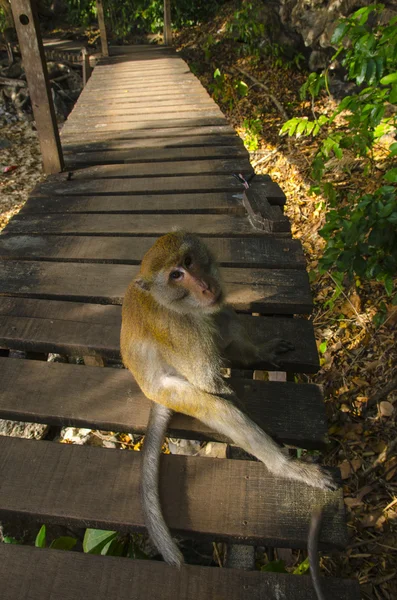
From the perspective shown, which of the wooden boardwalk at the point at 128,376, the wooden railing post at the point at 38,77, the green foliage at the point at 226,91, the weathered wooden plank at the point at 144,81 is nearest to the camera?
the wooden boardwalk at the point at 128,376

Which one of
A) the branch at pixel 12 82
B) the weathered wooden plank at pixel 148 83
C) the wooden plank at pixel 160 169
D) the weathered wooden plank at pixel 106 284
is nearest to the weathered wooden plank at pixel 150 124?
the wooden plank at pixel 160 169

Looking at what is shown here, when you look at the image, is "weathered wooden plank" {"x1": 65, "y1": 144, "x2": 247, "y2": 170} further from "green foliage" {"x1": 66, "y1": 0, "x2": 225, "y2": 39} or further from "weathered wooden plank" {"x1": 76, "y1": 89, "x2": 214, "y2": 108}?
"green foliage" {"x1": 66, "y1": 0, "x2": 225, "y2": 39}

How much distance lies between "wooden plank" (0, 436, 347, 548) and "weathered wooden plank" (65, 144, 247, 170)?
2.99 metres

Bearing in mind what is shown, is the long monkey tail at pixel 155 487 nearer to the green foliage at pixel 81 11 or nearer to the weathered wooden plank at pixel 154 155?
the weathered wooden plank at pixel 154 155

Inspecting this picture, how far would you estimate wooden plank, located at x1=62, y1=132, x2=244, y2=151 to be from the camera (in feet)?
14.7

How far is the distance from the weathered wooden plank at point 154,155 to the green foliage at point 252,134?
284 cm

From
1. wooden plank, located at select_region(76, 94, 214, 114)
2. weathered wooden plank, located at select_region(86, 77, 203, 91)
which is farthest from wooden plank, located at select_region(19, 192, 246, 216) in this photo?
weathered wooden plank, located at select_region(86, 77, 203, 91)

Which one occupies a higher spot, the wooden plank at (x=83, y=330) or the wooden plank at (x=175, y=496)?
the wooden plank at (x=83, y=330)

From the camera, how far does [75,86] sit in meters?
12.1

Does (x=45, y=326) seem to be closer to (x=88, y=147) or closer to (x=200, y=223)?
(x=200, y=223)

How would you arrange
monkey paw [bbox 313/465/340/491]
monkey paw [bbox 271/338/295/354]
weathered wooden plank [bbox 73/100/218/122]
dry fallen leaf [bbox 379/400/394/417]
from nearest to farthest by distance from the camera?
monkey paw [bbox 313/465/340/491]
monkey paw [bbox 271/338/295/354]
dry fallen leaf [bbox 379/400/394/417]
weathered wooden plank [bbox 73/100/218/122]

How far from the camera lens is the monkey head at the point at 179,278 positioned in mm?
1772

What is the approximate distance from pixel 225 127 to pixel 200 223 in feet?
7.26

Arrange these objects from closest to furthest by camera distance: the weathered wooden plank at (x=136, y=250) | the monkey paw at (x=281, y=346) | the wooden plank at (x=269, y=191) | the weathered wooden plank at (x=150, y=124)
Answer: the monkey paw at (x=281, y=346), the weathered wooden plank at (x=136, y=250), the wooden plank at (x=269, y=191), the weathered wooden plank at (x=150, y=124)
